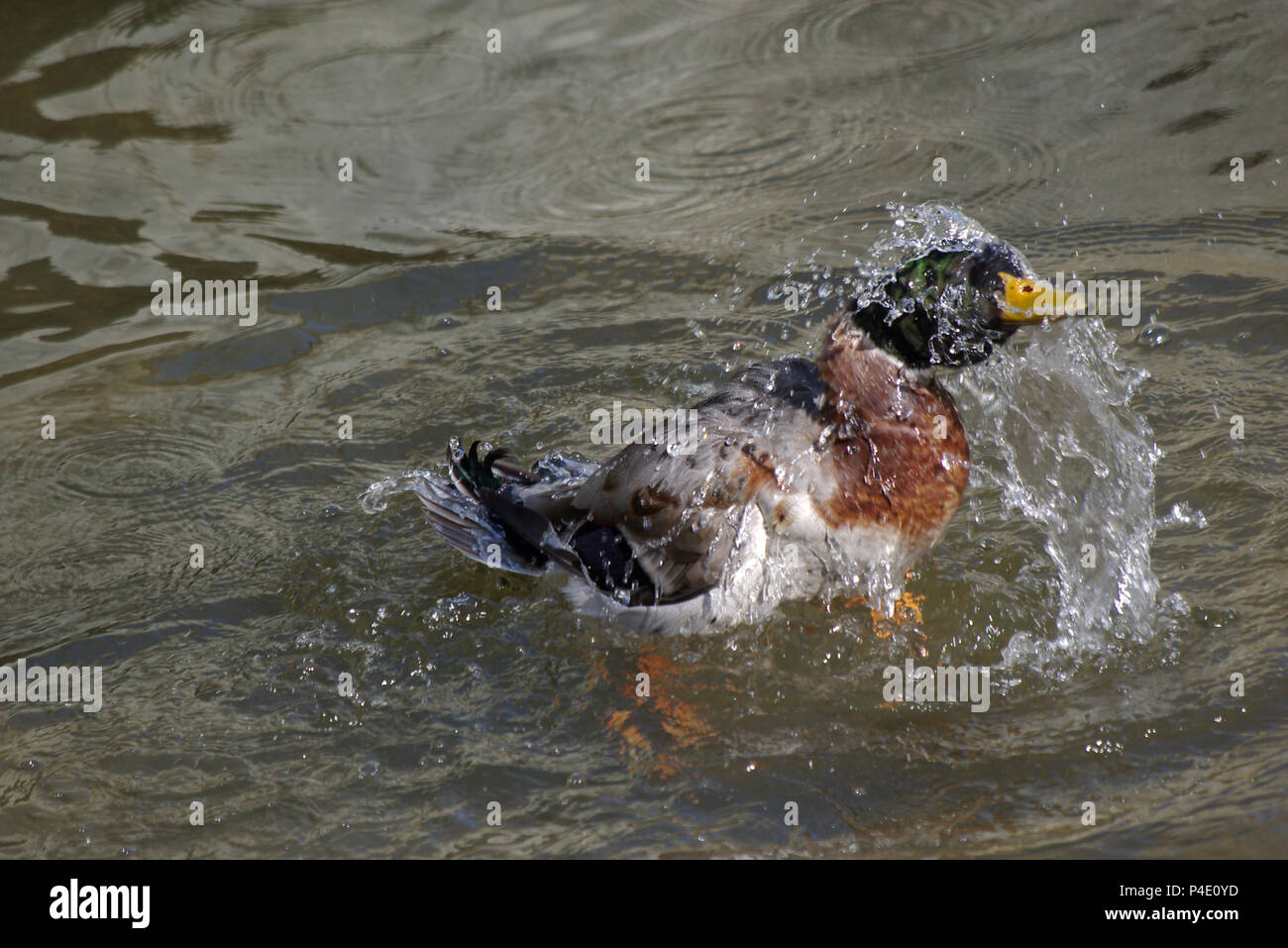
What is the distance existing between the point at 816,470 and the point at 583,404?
6.16ft

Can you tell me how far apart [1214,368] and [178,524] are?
4433 millimetres

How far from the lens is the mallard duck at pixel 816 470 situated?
4000mm

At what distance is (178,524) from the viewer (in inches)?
199

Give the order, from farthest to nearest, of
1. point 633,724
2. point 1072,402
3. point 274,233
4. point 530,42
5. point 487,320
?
point 530,42 → point 274,233 → point 487,320 → point 1072,402 → point 633,724

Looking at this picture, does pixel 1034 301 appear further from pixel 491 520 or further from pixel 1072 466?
pixel 491 520

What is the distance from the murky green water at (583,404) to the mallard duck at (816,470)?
239mm

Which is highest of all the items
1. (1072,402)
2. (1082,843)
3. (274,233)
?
(274,233)

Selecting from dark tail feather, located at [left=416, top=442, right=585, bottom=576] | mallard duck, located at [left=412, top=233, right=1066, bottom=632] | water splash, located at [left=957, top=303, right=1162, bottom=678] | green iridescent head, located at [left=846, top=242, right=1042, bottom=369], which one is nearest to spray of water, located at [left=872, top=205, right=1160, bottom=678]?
water splash, located at [left=957, top=303, right=1162, bottom=678]

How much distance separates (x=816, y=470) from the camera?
399 cm

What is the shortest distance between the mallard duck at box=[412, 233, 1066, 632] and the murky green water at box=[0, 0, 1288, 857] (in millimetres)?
239

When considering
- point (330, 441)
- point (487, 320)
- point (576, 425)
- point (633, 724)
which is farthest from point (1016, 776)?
point (487, 320)

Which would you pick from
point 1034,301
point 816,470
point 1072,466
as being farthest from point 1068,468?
point 816,470

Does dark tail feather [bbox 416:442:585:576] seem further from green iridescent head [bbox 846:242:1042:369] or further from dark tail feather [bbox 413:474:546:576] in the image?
green iridescent head [bbox 846:242:1042:369]

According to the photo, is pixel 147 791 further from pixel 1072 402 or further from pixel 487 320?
pixel 1072 402
